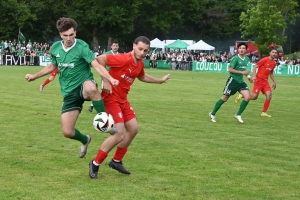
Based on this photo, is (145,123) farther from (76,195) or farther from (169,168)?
(76,195)

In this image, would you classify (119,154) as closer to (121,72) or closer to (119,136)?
(119,136)

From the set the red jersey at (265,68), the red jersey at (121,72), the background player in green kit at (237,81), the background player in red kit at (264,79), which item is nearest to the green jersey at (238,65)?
the background player in green kit at (237,81)

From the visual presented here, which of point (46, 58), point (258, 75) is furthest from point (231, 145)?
point (46, 58)

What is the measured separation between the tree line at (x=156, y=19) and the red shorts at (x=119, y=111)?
177 ft

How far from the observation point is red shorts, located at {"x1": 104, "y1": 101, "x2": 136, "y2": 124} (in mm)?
8195

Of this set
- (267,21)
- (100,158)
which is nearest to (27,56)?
(267,21)

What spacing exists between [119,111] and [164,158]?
176 centimetres

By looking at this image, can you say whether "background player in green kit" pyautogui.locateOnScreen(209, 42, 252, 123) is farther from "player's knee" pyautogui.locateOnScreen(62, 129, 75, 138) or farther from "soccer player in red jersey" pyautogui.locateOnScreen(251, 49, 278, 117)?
"player's knee" pyautogui.locateOnScreen(62, 129, 75, 138)

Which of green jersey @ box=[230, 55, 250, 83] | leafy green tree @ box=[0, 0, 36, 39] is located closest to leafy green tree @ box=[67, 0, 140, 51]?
leafy green tree @ box=[0, 0, 36, 39]

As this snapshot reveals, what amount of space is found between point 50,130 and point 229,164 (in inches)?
178

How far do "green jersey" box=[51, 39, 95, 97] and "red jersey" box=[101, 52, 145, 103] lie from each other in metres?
0.37

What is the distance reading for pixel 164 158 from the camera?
31.8 feet

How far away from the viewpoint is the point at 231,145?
1130cm

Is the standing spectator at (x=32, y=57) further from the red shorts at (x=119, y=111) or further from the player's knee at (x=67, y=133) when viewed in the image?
the red shorts at (x=119, y=111)
